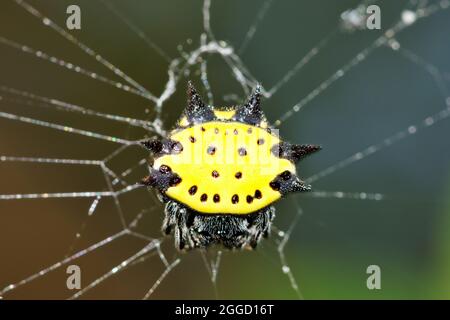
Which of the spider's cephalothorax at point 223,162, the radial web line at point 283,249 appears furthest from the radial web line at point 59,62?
the spider's cephalothorax at point 223,162

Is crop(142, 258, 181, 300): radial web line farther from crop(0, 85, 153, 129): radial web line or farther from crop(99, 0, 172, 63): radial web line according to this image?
crop(99, 0, 172, 63): radial web line

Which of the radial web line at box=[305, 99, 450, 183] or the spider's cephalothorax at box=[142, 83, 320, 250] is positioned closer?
the spider's cephalothorax at box=[142, 83, 320, 250]

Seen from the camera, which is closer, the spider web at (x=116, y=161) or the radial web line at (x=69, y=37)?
the spider web at (x=116, y=161)

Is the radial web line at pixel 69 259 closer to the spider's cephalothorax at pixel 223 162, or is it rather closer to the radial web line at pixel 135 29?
the radial web line at pixel 135 29

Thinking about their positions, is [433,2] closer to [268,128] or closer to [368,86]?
[368,86]

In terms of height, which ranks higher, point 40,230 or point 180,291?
point 40,230

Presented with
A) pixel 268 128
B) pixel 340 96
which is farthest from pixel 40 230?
pixel 340 96

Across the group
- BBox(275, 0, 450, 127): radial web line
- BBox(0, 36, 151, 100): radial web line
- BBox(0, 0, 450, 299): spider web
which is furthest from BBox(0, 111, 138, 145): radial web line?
BBox(275, 0, 450, 127): radial web line

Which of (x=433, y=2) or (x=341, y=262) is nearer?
(x=341, y=262)

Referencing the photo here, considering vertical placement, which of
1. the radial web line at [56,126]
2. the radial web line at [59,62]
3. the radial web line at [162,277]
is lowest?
the radial web line at [162,277]
